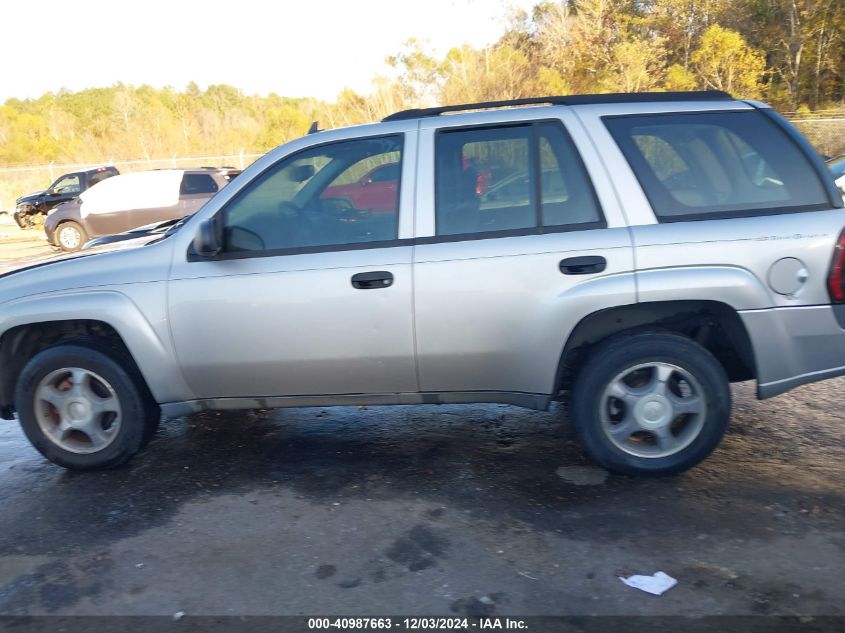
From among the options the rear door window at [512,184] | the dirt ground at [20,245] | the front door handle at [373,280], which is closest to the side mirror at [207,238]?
the front door handle at [373,280]

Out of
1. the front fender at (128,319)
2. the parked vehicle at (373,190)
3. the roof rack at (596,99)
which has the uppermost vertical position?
the roof rack at (596,99)

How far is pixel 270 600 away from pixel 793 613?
79.5 inches

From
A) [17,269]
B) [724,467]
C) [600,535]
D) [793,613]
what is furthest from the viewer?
[17,269]

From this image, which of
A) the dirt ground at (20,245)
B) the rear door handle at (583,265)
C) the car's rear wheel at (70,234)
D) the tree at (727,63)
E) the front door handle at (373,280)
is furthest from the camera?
the tree at (727,63)

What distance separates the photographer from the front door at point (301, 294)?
403cm

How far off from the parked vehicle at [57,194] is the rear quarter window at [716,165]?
67.5ft

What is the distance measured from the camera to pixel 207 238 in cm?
406

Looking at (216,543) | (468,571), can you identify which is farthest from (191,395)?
(468,571)

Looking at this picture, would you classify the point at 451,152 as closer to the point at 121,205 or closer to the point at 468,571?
the point at 468,571

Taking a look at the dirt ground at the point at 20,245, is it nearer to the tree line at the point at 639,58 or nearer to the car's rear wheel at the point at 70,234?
the car's rear wheel at the point at 70,234

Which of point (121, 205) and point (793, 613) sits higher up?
point (121, 205)

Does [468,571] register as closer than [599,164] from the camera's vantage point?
Yes

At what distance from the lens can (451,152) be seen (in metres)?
4.11

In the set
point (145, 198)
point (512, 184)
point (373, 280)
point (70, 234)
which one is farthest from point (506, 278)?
point (70, 234)
